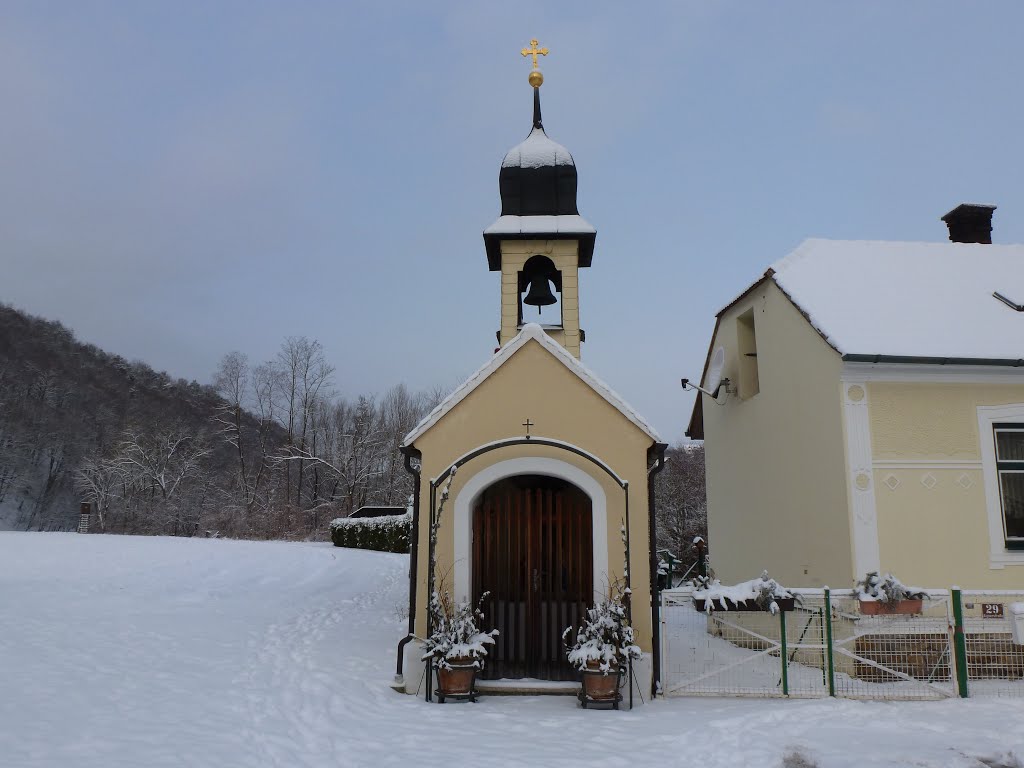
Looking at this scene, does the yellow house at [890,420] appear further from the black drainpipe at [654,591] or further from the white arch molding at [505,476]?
the white arch molding at [505,476]

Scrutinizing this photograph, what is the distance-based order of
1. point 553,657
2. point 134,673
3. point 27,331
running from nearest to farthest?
point 134,673 < point 553,657 < point 27,331

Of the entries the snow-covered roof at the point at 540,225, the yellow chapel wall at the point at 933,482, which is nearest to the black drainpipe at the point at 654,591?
the yellow chapel wall at the point at 933,482

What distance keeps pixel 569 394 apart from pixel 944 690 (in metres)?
5.30

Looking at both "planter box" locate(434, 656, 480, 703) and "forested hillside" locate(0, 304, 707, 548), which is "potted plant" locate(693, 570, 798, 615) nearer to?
"planter box" locate(434, 656, 480, 703)

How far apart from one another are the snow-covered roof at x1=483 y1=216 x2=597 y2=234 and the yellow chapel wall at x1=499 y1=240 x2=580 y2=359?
227 millimetres

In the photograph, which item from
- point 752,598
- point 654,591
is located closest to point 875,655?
point 752,598

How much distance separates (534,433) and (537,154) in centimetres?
609

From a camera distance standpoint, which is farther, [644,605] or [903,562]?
[903,562]

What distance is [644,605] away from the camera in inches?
324

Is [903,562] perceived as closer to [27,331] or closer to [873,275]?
[873,275]

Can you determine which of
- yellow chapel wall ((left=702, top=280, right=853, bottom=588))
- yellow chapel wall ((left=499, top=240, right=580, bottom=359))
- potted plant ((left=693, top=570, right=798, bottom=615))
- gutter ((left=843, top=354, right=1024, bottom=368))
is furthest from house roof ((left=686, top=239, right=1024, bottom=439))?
potted plant ((left=693, top=570, right=798, bottom=615))

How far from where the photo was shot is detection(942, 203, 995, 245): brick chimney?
13.6 m

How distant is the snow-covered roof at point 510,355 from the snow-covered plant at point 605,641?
2.09 m

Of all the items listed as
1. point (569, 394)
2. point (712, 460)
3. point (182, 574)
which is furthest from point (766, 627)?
point (182, 574)
